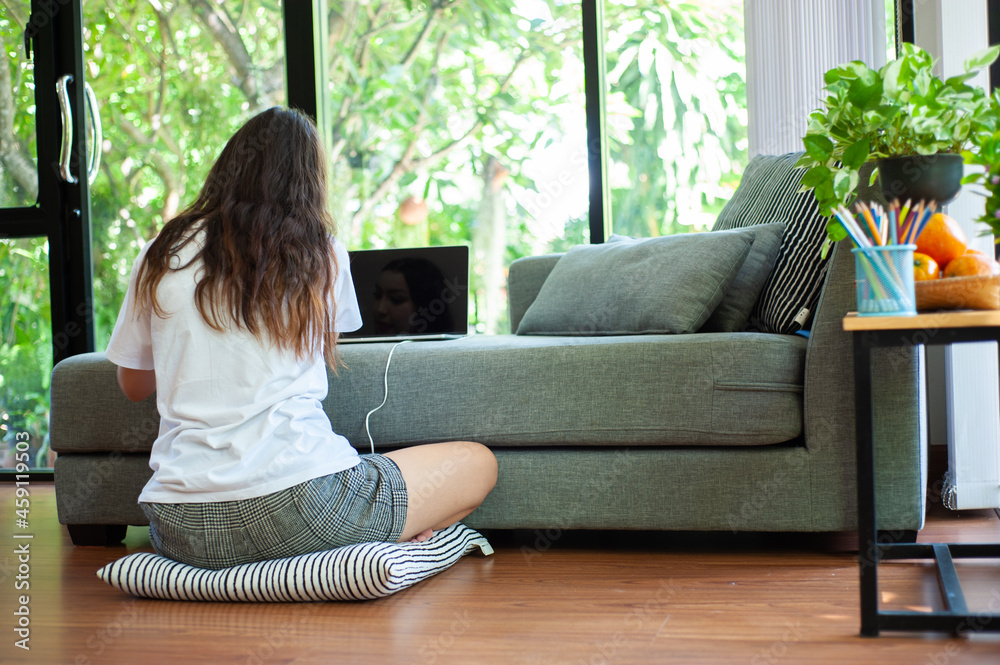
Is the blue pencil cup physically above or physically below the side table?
above

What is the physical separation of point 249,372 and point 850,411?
1134 mm

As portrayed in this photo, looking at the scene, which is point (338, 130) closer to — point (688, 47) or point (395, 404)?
point (688, 47)

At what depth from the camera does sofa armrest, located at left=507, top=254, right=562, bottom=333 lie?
8.89ft

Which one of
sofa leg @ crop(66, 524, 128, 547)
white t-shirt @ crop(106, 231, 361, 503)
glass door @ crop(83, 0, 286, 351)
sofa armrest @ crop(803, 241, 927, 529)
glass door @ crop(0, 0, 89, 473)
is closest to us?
white t-shirt @ crop(106, 231, 361, 503)

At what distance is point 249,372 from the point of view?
1515mm

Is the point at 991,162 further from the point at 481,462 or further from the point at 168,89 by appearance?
the point at 168,89

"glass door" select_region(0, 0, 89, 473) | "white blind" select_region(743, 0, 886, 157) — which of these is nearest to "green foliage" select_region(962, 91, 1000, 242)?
"white blind" select_region(743, 0, 886, 157)

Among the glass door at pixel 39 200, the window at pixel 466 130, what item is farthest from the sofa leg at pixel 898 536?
the glass door at pixel 39 200

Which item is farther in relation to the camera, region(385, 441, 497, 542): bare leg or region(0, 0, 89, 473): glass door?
region(0, 0, 89, 473): glass door

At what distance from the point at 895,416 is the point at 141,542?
1.76 metres

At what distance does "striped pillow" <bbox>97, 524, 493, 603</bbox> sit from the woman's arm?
326mm

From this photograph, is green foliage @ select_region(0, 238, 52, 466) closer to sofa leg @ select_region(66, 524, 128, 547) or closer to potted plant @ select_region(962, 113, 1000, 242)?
sofa leg @ select_region(66, 524, 128, 547)

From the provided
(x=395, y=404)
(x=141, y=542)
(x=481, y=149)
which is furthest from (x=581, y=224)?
(x=141, y=542)

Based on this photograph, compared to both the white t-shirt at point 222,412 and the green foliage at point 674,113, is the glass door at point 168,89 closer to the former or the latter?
the green foliage at point 674,113
